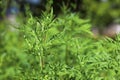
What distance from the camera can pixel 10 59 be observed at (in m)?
5.91

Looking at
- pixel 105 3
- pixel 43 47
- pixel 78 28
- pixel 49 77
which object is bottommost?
pixel 49 77

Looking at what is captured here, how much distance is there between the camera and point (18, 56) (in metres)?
5.91

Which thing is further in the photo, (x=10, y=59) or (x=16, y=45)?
(x=16, y=45)

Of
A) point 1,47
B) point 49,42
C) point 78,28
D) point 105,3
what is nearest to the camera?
point 49,42

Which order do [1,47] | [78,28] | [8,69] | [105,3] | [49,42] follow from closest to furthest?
[49,42], [78,28], [8,69], [1,47], [105,3]

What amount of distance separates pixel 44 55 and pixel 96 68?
1.53ft

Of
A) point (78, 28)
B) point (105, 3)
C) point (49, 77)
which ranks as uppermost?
point (105, 3)

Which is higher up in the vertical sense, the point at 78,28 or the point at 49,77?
the point at 78,28

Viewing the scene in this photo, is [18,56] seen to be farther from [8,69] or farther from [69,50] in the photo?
[69,50]

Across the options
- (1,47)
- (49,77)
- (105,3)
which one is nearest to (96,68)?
(49,77)

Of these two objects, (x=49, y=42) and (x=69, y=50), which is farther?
(x=69, y=50)

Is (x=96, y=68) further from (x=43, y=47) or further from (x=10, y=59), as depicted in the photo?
(x=10, y=59)

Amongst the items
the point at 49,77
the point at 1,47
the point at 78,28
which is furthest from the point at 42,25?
the point at 1,47

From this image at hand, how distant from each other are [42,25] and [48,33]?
0.34ft
